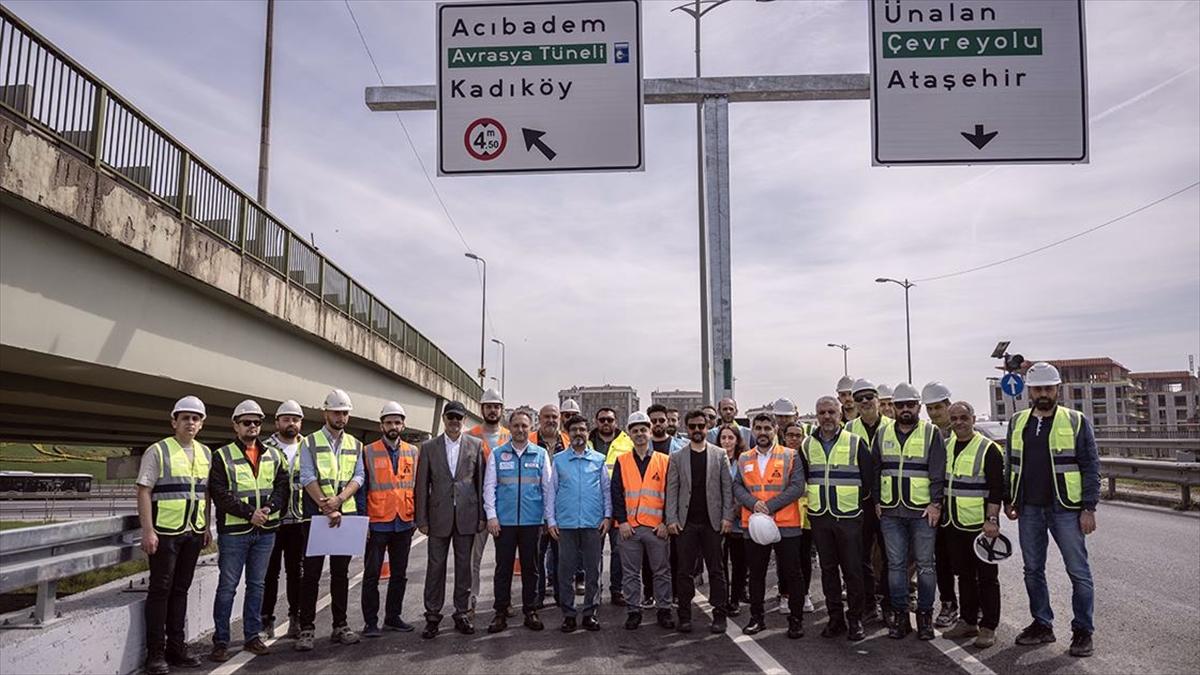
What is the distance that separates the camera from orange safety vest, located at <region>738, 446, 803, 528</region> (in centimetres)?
771

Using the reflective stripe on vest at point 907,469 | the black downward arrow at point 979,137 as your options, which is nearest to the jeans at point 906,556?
the reflective stripe on vest at point 907,469

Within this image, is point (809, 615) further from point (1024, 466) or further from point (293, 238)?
point (293, 238)

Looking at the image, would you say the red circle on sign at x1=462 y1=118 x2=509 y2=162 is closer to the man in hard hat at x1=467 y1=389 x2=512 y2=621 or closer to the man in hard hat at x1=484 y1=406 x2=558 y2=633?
the man in hard hat at x1=467 y1=389 x2=512 y2=621

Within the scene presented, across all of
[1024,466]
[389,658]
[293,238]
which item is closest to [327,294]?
[293,238]

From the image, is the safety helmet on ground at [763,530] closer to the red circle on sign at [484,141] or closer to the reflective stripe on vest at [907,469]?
the reflective stripe on vest at [907,469]

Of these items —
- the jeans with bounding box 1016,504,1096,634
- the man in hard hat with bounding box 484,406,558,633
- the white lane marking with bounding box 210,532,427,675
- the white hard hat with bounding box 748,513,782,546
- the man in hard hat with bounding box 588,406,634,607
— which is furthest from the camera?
the man in hard hat with bounding box 588,406,634,607

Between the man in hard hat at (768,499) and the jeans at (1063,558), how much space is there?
1849 mm

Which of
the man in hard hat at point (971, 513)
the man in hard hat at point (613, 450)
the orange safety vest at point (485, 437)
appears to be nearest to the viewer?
the man in hard hat at point (971, 513)

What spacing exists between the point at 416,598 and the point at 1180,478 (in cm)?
1439

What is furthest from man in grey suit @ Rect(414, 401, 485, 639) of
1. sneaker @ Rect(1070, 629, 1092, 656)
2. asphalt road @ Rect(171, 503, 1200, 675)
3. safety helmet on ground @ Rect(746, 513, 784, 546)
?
sneaker @ Rect(1070, 629, 1092, 656)

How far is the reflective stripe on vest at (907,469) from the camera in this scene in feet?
23.9

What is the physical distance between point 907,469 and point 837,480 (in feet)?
1.96

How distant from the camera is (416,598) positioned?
9.33 m

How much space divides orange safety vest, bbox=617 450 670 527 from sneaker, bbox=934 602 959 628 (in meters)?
2.66
